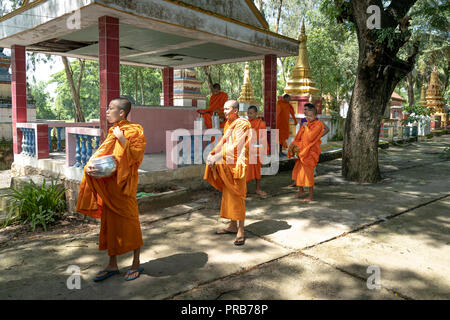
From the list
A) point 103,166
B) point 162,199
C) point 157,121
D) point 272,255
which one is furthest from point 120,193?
point 157,121

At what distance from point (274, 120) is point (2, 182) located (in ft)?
24.9

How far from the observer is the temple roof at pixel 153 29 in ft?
18.2

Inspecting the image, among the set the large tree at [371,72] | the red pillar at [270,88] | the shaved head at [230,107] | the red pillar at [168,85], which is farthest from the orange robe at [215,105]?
the shaved head at [230,107]

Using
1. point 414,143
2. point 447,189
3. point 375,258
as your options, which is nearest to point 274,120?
point 447,189

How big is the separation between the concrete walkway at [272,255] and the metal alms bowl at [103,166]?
1039 mm

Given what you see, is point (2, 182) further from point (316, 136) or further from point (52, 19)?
point (316, 136)

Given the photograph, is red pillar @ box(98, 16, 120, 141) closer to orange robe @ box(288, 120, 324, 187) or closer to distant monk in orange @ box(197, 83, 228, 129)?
orange robe @ box(288, 120, 324, 187)

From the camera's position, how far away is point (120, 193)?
3289mm

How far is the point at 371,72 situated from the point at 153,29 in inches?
179

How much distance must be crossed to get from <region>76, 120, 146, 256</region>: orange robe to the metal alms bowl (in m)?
0.06

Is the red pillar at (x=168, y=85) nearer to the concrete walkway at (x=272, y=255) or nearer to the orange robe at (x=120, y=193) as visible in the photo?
the concrete walkway at (x=272, y=255)
